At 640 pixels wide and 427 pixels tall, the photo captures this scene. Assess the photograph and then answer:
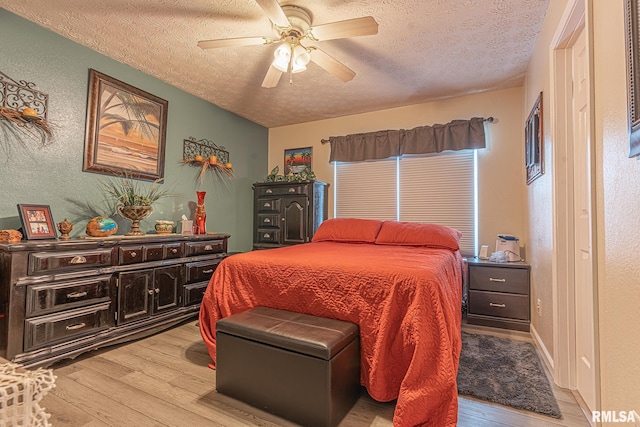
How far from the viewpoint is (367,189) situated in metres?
4.18

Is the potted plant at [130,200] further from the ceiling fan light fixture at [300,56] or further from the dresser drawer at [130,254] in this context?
the ceiling fan light fixture at [300,56]

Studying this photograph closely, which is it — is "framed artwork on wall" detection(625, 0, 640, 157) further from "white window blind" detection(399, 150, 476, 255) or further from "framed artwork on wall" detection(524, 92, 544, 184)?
"white window blind" detection(399, 150, 476, 255)

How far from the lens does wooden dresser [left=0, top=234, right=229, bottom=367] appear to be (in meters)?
1.89

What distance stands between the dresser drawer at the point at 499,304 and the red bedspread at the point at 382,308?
4.69 feet

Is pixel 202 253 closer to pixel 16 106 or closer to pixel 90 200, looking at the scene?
pixel 90 200

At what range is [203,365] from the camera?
2.10 m

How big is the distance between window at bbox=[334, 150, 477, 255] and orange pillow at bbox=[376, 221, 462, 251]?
0.55 metres

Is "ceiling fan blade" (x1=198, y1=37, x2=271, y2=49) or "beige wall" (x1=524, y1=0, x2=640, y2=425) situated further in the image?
"ceiling fan blade" (x1=198, y1=37, x2=271, y2=49)

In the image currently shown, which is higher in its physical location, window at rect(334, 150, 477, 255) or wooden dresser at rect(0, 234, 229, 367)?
window at rect(334, 150, 477, 255)

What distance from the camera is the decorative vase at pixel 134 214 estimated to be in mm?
2732

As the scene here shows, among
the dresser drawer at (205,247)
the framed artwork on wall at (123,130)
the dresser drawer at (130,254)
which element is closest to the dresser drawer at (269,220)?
the dresser drawer at (205,247)

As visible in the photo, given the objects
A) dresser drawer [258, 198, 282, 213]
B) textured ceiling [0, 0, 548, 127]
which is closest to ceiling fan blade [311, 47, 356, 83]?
textured ceiling [0, 0, 548, 127]

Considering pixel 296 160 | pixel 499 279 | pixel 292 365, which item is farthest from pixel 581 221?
pixel 296 160

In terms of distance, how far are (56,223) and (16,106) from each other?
92 centimetres
